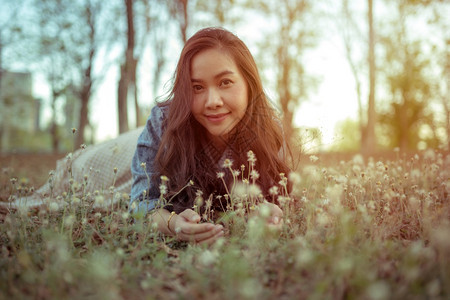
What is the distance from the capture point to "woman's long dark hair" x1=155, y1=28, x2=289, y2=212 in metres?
3.06

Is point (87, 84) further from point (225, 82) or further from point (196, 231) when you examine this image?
point (196, 231)

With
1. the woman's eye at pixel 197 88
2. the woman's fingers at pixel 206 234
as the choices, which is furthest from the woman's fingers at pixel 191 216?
the woman's eye at pixel 197 88

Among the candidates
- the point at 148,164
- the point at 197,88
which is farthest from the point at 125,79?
the point at 197,88

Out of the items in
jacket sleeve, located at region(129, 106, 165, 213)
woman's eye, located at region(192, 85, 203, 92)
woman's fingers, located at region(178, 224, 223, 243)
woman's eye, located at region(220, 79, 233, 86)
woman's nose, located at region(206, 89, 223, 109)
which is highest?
woman's eye, located at region(220, 79, 233, 86)

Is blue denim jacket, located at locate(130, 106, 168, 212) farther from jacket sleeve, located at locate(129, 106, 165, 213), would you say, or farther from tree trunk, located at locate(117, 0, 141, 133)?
tree trunk, located at locate(117, 0, 141, 133)

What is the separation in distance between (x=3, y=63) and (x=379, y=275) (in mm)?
17946

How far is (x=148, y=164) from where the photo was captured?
329 centimetres

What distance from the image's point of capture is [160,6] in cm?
1588

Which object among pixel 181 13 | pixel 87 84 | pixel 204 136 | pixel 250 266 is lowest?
pixel 250 266

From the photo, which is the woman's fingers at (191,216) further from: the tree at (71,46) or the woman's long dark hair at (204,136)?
the tree at (71,46)

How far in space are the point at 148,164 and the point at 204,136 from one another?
590 millimetres

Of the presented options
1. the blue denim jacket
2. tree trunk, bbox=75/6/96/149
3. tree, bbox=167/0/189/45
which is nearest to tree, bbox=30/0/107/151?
tree trunk, bbox=75/6/96/149

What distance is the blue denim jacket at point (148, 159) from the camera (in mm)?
3080

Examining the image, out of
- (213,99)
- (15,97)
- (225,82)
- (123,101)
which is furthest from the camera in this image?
(15,97)
